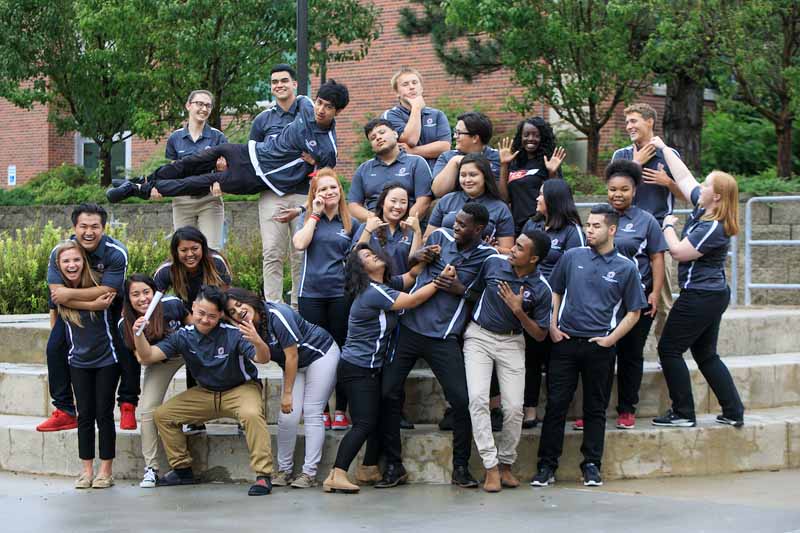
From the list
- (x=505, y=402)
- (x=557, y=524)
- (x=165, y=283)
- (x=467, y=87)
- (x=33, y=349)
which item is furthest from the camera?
(x=467, y=87)

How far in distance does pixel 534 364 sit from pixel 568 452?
25.8 inches

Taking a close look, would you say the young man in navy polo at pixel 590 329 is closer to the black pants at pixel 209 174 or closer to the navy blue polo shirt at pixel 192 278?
the navy blue polo shirt at pixel 192 278

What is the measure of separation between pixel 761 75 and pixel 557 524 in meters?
9.80

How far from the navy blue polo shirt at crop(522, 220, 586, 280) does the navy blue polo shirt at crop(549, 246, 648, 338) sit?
10.4 inches

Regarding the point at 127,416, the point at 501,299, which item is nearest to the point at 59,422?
the point at 127,416

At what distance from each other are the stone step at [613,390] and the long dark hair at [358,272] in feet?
3.53

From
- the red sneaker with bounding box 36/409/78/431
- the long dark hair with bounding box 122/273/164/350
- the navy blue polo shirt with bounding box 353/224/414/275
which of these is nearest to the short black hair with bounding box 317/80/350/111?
the navy blue polo shirt with bounding box 353/224/414/275

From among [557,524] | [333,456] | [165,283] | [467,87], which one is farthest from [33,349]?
[467,87]

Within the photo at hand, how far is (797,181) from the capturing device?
15.3 metres

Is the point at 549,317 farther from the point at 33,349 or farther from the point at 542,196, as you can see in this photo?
the point at 33,349

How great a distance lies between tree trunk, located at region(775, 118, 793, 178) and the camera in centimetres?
1619

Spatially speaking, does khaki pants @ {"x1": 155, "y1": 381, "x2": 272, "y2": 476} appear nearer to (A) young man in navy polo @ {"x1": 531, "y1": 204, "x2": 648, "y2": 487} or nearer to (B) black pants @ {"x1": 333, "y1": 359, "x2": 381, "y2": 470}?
(B) black pants @ {"x1": 333, "y1": 359, "x2": 381, "y2": 470}

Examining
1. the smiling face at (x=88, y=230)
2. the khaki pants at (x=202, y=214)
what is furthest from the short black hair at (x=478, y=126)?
the smiling face at (x=88, y=230)

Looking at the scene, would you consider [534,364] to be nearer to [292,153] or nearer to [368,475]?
[368,475]
